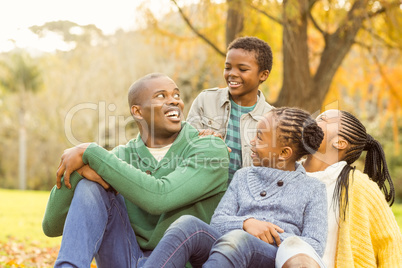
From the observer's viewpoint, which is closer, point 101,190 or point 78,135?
point 101,190

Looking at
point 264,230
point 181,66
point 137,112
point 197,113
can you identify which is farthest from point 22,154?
point 264,230

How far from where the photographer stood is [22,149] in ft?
66.2

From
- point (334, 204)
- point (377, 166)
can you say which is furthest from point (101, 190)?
point (377, 166)

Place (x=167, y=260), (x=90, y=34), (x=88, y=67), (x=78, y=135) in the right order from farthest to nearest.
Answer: (x=90, y=34)
(x=88, y=67)
(x=78, y=135)
(x=167, y=260)

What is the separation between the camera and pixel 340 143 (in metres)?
2.59

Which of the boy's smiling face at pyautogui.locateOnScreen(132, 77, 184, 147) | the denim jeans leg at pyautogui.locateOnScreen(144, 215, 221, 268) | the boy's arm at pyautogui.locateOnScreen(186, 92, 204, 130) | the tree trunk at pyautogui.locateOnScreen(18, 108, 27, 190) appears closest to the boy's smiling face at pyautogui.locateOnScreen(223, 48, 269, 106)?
the boy's arm at pyautogui.locateOnScreen(186, 92, 204, 130)

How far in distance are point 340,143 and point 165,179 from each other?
1.04 meters

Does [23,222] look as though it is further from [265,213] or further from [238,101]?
[265,213]

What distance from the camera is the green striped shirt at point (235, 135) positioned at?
3098 millimetres

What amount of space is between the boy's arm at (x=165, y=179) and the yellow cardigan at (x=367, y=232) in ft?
2.35

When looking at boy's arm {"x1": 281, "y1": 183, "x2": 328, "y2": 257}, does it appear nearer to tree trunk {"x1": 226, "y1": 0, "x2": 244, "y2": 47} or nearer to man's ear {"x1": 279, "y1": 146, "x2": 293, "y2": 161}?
man's ear {"x1": 279, "y1": 146, "x2": 293, "y2": 161}

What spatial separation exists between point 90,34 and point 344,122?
20.0 m

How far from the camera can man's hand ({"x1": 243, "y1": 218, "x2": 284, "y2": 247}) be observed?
211 centimetres

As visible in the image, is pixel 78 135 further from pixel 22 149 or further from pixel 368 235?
pixel 368 235
